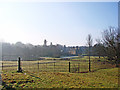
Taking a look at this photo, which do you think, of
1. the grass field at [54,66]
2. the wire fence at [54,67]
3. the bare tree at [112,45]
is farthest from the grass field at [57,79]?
the bare tree at [112,45]

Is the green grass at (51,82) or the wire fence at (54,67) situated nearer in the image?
the green grass at (51,82)

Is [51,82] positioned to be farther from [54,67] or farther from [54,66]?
[54,67]

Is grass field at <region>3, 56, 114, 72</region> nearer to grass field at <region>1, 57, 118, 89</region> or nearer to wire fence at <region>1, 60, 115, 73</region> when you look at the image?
wire fence at <region>1, 60, 115, 73</region>

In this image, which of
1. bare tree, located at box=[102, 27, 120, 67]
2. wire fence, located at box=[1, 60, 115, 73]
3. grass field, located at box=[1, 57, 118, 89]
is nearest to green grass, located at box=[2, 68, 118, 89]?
grass field, located at box=[1, 57, 118, 89]

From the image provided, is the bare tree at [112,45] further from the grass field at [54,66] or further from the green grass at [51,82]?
the green grass at [51,82]

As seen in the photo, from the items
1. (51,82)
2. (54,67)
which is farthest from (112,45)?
(51,82)

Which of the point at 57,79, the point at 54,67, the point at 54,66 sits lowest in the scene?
the point at 54,67

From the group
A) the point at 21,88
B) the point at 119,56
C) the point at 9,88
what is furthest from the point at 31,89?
the point at 119,56

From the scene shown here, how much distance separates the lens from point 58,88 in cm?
537

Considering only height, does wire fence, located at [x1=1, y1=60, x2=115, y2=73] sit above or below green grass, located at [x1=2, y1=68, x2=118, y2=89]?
below

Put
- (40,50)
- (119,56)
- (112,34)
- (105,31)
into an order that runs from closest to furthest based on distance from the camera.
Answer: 1. (119,56)
2. (112,34)
3. (105,31)
4. (40,50)

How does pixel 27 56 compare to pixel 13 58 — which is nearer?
pixel 13 58

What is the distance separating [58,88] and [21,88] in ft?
5.54

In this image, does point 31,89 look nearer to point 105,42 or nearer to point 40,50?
point 105,42
